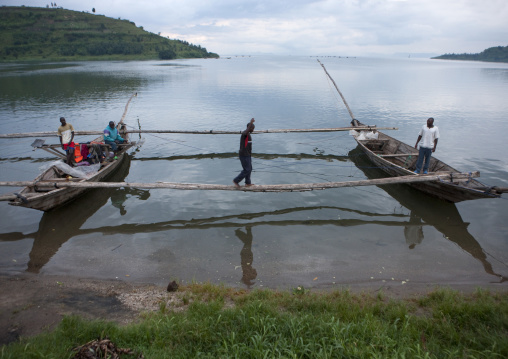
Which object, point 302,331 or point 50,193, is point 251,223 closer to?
point 302,331

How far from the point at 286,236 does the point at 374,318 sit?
159 inches

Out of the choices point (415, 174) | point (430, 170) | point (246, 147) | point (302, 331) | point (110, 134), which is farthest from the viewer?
point (110, 134)

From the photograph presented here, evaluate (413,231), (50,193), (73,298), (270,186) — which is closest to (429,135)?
(413,231)

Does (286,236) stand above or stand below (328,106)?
below

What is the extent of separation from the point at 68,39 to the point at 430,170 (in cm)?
11041

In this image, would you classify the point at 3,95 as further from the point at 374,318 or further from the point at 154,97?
the point at 374,318

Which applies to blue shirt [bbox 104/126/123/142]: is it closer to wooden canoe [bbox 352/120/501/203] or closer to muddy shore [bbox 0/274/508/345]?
muddy shore [bbox 0/274/508/345]

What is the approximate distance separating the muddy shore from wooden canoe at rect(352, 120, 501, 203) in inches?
115

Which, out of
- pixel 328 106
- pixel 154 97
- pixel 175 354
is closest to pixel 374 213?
pixel 175 354

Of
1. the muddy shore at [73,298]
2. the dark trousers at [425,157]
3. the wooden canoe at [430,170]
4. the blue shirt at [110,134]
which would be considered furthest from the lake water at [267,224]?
the blue shirt at [110,134]

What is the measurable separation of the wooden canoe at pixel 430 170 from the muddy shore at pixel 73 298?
9.55 feet

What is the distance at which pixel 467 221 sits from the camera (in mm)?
9531

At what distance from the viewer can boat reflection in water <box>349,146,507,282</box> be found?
323 inches

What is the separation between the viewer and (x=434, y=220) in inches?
380
